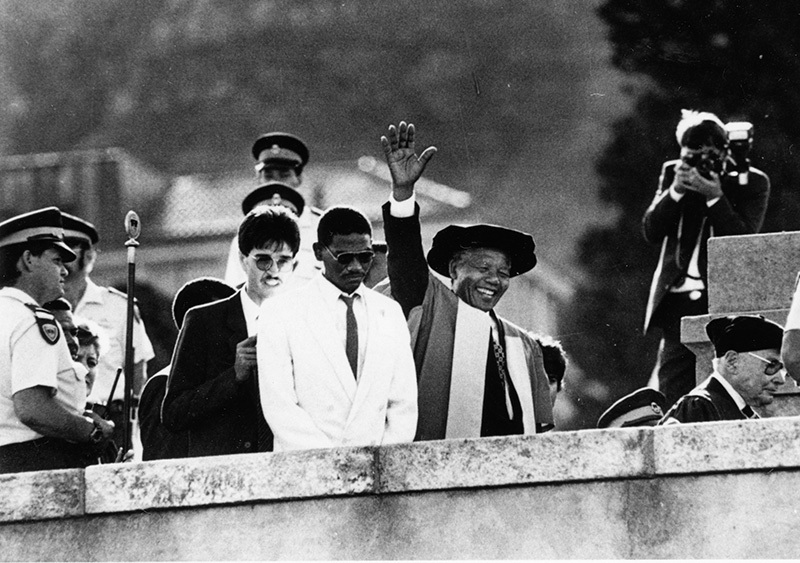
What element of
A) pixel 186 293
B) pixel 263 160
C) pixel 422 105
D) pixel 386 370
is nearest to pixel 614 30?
pixel 422 105

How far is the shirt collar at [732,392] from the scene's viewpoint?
792cm

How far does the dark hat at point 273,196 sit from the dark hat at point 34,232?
1.78 m

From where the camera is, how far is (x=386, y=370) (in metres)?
6.96

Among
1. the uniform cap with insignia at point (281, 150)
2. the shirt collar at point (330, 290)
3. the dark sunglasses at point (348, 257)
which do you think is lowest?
the shirt collar at point (330, 290)

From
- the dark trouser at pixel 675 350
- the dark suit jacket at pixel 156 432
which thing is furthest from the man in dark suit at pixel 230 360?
the dark trouser at pixel 675 350

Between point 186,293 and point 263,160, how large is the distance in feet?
7.08

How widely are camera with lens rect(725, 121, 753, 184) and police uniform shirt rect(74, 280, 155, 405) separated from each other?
332 cm

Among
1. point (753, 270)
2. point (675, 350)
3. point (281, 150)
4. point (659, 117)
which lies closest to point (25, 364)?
point (281, 150)

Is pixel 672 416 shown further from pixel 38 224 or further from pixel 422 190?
pixel 422 190

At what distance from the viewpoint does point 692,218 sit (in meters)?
9.71

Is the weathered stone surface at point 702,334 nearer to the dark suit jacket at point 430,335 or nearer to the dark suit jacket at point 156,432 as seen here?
the dark suit jacket at point 430,335

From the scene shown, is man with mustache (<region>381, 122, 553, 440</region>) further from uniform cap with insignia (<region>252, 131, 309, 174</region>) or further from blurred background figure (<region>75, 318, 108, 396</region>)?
uniform cap with insignia (<region>252, 131, 309, 174</region>)

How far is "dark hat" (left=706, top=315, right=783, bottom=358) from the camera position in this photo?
321 inches

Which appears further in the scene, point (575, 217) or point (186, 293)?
point (575, 217)
